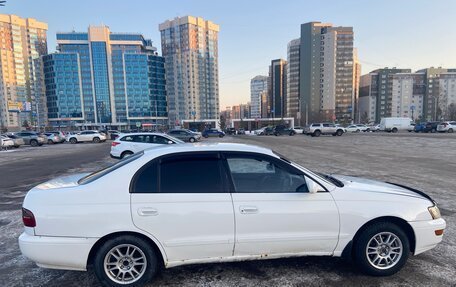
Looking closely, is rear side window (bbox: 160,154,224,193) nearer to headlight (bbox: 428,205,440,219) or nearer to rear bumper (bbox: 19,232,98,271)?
rear bumper (bbox: 19,232,98,271)

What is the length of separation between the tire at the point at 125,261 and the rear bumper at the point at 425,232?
117 inches

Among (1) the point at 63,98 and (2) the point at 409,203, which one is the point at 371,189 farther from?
(1) the point at 63,98

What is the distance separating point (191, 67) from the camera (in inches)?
4732

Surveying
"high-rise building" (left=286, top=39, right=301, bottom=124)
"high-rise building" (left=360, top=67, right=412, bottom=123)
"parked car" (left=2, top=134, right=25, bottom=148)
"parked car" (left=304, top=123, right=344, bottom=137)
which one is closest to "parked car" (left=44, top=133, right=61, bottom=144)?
"parked car" (left=2, top=134, right=25, bottom=148)

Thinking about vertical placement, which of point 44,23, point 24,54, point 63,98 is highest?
point 44,23

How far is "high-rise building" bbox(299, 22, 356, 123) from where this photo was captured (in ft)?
340

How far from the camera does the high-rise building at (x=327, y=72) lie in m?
104

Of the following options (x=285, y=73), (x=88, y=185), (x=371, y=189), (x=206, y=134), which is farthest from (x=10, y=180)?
(x=285, y=73)

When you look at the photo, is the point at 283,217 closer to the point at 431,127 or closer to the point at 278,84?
the point at 431,127

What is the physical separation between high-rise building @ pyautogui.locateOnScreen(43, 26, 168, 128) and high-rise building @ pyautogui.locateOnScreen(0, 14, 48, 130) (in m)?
7.41

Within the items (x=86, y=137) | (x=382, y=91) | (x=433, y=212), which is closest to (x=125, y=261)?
(x=433, y=212)

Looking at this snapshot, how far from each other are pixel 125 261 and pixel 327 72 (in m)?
115

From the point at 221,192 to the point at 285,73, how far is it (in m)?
121

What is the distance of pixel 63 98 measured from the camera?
378 ft
